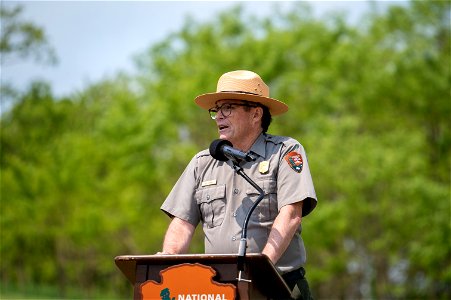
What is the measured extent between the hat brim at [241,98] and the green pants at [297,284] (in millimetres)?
986

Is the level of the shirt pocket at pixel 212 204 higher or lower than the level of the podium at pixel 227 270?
higher

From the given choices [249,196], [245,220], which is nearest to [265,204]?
[249,196]

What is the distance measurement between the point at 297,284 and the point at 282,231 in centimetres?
42

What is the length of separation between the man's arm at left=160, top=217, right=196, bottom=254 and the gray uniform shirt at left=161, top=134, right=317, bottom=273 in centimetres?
4

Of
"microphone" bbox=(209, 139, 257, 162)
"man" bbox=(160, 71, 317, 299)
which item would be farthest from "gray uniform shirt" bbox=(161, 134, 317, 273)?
"microphone" bbox=(209, 139, 257, 162)

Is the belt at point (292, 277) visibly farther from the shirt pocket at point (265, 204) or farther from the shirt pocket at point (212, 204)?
the shirt pocket at point (212, 204)

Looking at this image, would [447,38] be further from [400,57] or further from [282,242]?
[282,242]

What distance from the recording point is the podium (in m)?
4.32

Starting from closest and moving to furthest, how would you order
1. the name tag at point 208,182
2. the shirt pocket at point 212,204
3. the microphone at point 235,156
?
the microphone at point 235,156
the shirt pocket at point 212,204
the name tag at point 208,182

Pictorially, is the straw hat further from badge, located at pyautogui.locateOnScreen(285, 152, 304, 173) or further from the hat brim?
badge, located at pyautogui.locateOnScreen(285, 152, 304, 173)

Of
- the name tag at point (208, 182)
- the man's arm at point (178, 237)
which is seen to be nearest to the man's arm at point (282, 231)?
the name tag at point (208, 182)


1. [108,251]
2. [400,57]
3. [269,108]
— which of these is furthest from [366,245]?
[269,108]

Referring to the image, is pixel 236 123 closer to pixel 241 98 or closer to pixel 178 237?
pixel 241 98

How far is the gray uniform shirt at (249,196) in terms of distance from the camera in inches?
194
